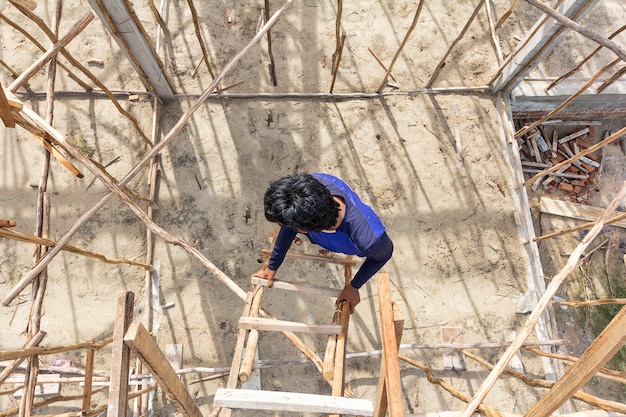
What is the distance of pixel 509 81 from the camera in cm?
511

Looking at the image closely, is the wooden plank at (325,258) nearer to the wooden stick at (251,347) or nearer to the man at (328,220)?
the man at (328,220)

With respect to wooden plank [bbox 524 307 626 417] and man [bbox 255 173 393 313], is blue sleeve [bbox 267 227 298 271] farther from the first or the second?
wooden plank [bbox 524 307 626 417]

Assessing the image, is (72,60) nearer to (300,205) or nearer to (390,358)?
(300,205)

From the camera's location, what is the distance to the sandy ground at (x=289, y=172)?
4.68m

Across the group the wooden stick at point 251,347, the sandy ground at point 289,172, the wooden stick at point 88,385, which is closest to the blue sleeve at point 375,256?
the wooden stick at point 251,347

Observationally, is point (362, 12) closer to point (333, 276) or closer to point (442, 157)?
point (442, 157)

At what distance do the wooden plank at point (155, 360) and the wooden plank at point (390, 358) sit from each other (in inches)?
46.2

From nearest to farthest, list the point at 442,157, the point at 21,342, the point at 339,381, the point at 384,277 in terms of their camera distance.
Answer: the point at 384,277 < the point at 339,381 < the point at 21,342 < the point at 442,157

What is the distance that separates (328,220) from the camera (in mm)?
2516

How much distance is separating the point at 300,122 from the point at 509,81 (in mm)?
2880

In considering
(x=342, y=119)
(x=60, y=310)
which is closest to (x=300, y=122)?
(x=342, y=119)

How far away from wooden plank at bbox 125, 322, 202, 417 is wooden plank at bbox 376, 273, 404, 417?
1174 mm

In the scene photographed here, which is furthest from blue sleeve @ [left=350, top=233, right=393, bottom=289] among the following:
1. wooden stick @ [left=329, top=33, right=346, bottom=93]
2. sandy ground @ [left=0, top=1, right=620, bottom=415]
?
wooden stick @ [left=329, top=33, right=346, bottom=93]

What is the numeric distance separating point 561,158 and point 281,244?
5635 mm
